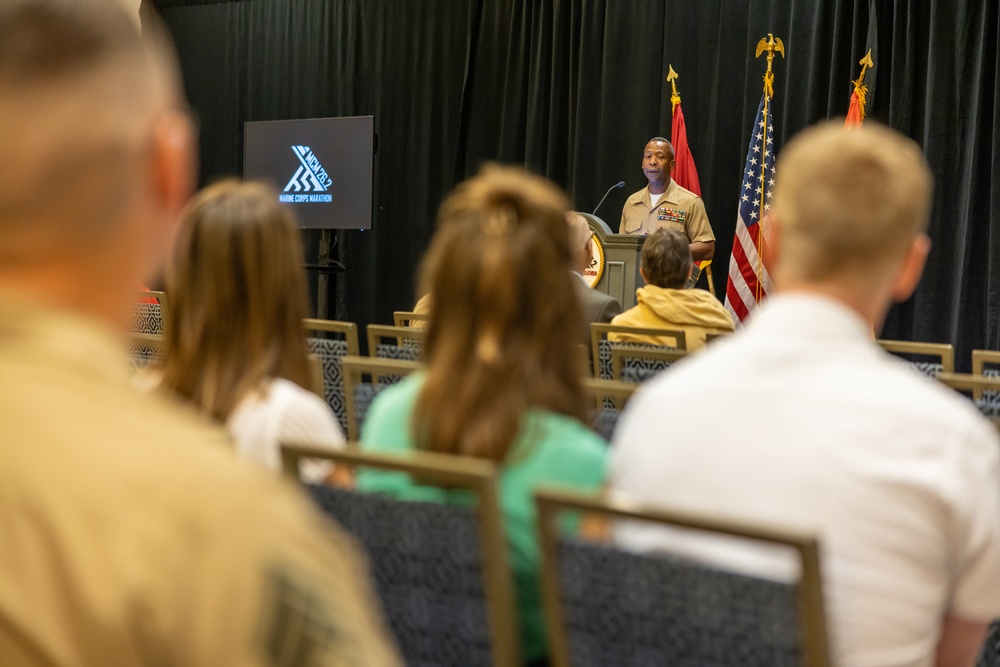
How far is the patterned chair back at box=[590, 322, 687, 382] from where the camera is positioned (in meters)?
3.08

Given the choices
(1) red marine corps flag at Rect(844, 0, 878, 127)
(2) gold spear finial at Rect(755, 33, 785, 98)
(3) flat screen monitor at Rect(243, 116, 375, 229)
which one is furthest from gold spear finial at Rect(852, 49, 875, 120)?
(3) flat screen monitor at Rect(243, 116, 375, 229)

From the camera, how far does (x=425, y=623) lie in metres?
1.36

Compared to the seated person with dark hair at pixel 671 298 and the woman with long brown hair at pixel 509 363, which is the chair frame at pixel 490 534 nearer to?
the woman with long brown hair at pixel 509 363

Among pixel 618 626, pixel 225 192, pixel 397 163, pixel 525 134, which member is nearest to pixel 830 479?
pixel 618 626

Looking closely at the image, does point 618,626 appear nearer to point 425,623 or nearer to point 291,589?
point 425,623

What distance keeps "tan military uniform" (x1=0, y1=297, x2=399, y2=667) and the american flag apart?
704 cm

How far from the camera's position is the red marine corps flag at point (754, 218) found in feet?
24.0

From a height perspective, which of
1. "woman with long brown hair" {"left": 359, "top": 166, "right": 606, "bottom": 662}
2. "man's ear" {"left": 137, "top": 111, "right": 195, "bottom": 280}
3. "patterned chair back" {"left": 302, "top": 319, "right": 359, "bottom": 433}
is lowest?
"patterned chair back" {"left": 302, "top": 319, "right": 359, "bottom": 433}

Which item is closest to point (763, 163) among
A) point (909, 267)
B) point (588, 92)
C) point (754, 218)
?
point (754, 218)

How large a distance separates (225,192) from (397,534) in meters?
0.97

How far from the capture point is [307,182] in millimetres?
Answer: 8609

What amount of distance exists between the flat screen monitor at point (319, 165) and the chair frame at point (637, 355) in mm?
5320

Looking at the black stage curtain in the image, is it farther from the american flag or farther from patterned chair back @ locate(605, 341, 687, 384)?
patterned chair back @ locate(605, 341, 687, 384)

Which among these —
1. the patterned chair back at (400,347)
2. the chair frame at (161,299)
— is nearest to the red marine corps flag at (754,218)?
the chair frame at (161,299)
